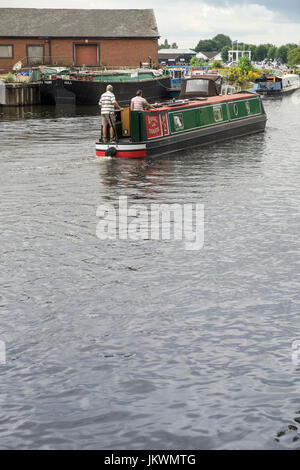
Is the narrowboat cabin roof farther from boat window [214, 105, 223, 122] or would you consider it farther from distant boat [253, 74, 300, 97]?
distant boat [253, 74, 300, 97]

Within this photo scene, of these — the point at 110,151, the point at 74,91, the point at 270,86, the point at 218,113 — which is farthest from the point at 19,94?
the point at 110,151

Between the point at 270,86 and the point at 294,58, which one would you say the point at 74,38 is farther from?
the point at 294,58

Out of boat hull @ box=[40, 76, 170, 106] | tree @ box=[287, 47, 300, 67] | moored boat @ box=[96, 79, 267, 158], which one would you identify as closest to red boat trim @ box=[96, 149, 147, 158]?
moored boat @ box=[96, 79, 267, 158]

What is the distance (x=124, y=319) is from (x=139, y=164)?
509 inches

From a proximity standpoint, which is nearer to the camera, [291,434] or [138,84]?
Result: [291,434]

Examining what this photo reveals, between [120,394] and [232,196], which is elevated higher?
[232,196]

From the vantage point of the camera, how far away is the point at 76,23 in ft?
210

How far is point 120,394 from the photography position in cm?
650

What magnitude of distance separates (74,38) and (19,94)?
18.2 metres

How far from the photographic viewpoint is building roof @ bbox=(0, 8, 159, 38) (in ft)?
204

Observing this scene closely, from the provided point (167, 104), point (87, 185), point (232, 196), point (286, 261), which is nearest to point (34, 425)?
point (286, 261)

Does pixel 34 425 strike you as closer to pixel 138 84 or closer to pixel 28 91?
pixel 28 91

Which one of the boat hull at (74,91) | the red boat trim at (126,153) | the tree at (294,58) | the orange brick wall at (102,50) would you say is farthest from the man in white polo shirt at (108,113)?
the tree at (294,58)

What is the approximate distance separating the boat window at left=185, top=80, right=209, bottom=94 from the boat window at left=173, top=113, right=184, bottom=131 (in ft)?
19.8
